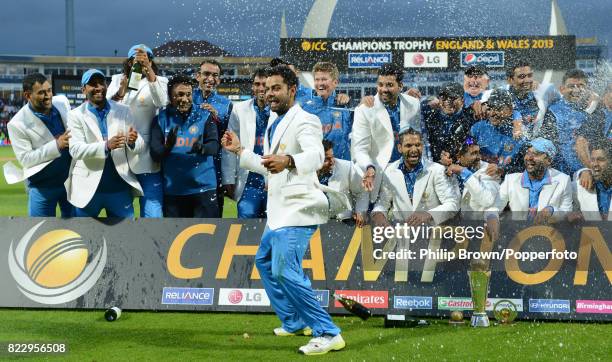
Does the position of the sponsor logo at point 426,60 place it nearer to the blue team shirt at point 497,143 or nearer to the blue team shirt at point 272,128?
the blue team shirt at point 497,143

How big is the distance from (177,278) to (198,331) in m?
0.95

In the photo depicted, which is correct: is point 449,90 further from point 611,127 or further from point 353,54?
point 353,54

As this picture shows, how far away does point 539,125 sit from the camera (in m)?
8.17

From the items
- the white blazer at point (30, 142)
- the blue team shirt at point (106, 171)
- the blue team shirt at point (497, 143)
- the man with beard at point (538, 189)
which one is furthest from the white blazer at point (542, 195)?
the white blazer at point (30, 142)

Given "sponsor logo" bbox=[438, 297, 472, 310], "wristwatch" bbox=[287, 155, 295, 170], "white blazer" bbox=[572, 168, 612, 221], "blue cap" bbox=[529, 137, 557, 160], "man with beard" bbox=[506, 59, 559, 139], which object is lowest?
"sponsor logo" bbox=[438, 297, 472, 310]

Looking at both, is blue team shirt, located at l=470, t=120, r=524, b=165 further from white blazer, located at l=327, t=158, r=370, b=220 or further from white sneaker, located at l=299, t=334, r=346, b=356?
white sneaker, located at l=299, t=334, r=346, b=356

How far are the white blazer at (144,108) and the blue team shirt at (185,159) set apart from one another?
128 mm

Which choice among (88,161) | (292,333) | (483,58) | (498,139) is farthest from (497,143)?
(483,58)

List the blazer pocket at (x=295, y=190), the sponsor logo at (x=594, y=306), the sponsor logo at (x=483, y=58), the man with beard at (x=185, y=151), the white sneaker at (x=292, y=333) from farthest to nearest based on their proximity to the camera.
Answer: the sponsor logo at (x=483, y=58)
the man with beard at (x=185, y=151)
the sponsor logo at (x=594, y=306)
the white sneaker at (x=292, y=333)
the blazer pocket at (x=295, y=190)

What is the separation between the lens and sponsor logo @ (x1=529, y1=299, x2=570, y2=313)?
7047 millimetres

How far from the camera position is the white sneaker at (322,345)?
228 inches

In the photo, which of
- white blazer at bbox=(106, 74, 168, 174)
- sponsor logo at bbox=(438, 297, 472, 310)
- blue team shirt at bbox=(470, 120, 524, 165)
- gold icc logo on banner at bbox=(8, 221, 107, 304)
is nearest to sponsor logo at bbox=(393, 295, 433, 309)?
sponsor logo at bbox=(438, 297, 472, 310)

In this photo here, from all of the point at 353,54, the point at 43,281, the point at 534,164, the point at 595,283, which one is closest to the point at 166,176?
the point at 43,281

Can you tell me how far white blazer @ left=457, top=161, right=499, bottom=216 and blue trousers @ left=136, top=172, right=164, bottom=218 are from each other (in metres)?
2.97
